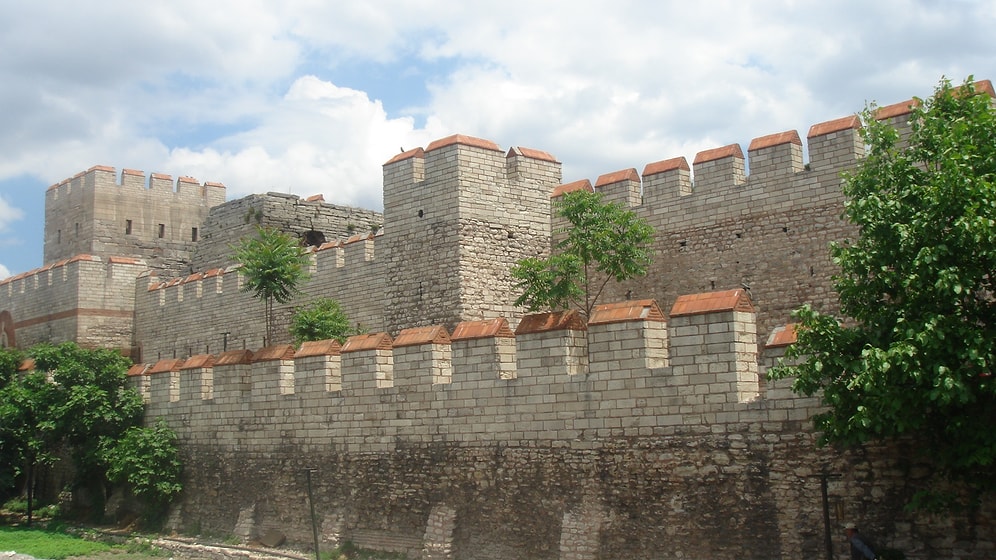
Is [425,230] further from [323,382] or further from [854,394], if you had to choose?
[854,394]

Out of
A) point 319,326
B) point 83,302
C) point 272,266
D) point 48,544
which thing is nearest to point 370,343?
point 319,326

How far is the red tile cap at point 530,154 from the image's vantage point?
16969mm

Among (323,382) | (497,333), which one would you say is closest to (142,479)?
(323,382)

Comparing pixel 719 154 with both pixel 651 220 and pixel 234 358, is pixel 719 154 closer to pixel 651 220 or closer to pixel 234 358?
pixel 651 220

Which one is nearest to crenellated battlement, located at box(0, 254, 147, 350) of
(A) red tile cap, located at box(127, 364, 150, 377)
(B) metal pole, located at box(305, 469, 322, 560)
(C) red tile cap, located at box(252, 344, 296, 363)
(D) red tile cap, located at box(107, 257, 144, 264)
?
(D) red tile cap, located at box(107, 257, 144, 264)

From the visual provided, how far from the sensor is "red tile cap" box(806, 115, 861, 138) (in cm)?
1377

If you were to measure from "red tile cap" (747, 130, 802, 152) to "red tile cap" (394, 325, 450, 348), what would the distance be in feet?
16.9

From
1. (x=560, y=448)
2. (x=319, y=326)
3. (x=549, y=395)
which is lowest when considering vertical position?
(x=560, y=448)

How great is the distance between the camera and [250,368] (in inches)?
690

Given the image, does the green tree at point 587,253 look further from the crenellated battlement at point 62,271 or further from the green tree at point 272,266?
the crenellated battlement at point 62,271

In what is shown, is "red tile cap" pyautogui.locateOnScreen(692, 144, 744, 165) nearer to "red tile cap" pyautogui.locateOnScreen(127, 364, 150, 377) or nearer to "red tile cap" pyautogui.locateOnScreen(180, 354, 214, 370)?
"red tile cap" pyautogui.locateOnScreen(180, 354, 214, 370)

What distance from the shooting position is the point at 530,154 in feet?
56.2

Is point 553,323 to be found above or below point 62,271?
below

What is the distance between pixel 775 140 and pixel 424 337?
5705 millimetres
